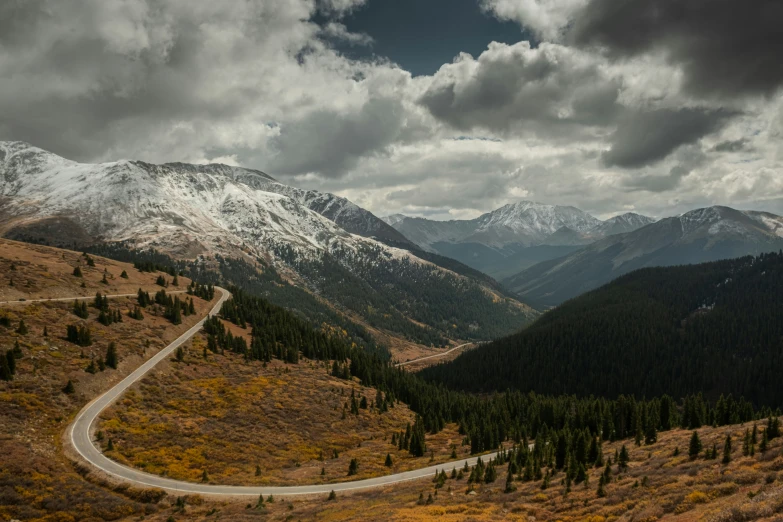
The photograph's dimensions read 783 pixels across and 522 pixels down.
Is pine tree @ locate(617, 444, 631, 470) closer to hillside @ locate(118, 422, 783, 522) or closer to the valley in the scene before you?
the valley

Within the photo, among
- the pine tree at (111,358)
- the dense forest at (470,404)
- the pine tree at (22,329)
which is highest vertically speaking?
the pine tree at (22,329)

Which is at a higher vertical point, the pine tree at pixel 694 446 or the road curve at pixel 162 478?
the pine tree at pixel 694 446

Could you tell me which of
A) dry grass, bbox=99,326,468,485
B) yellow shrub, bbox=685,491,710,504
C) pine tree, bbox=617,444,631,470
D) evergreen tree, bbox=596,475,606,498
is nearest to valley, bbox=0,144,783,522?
pine tree, bbox=617,444,631,470

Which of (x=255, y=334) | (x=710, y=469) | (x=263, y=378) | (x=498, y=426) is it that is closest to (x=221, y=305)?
(x=255, y=334)

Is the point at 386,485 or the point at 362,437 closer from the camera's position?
the point at 386,485

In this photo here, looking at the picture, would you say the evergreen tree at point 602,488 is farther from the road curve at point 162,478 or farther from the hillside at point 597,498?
the road curve at point 162,478

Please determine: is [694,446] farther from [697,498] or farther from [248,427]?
[248,427]

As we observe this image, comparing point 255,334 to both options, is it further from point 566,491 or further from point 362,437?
point 566,491

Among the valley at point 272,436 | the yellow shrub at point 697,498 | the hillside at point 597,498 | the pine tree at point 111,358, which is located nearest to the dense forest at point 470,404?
the valley at point 272,436

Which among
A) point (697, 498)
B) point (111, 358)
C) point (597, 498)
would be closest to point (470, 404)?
point (597, 498)

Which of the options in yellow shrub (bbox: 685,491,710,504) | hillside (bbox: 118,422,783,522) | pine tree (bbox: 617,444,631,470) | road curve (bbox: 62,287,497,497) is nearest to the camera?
hillside (bbox: 118,422,783,522)

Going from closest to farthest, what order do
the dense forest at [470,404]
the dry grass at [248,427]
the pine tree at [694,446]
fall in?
the pine tree at [694,446] < the dry grass at [248,427] < the dense forest at [470,404]
